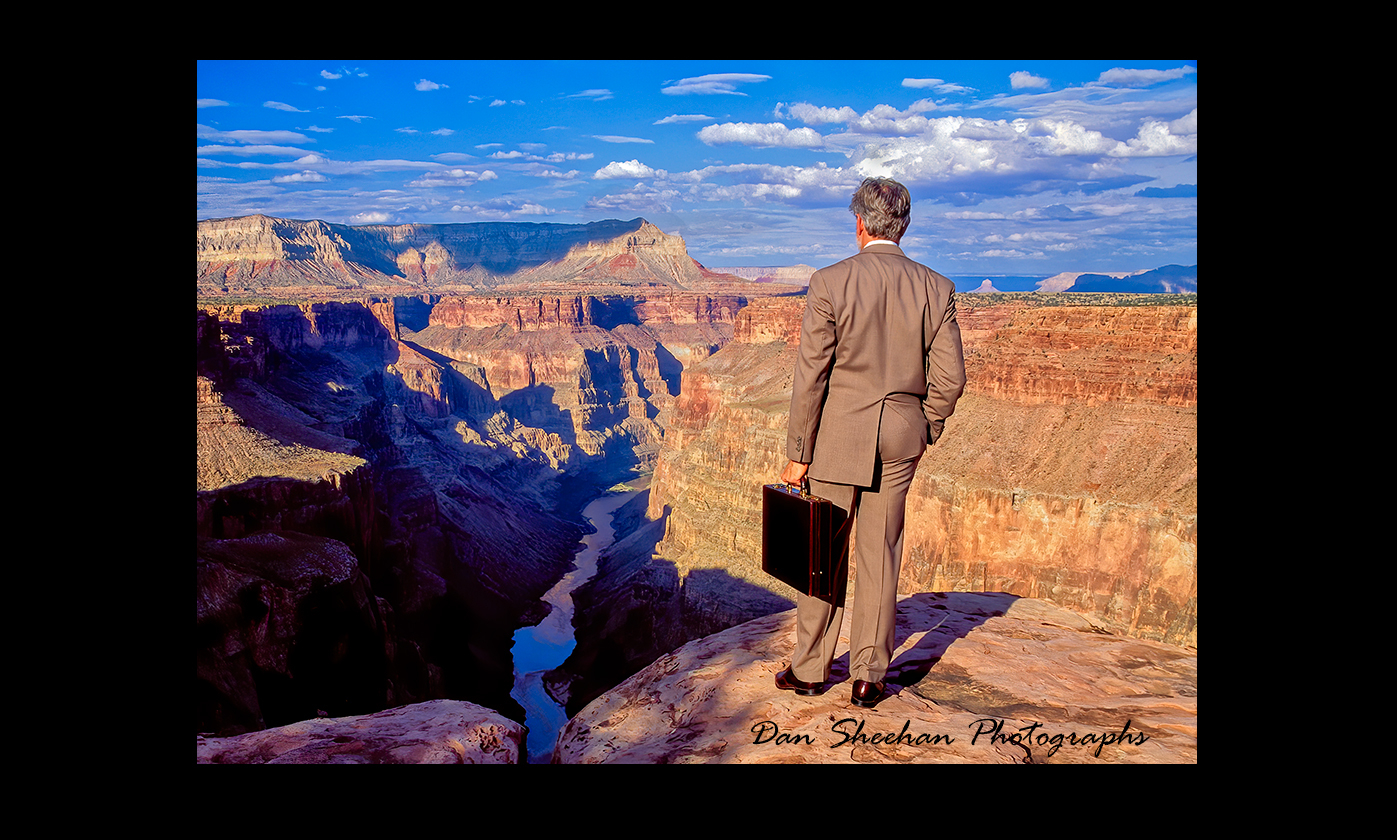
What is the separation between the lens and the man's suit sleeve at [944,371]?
5.20 meters

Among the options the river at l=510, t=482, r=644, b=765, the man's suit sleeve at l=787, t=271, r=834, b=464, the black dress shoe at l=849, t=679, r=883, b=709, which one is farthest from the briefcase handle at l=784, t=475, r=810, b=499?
the river at l=510, t=482, r=644, b=765

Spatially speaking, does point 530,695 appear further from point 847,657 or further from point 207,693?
point 847,657

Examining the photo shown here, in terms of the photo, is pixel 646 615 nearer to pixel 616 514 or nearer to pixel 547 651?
pixel 547 651

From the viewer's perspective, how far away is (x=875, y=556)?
5363 millimetres

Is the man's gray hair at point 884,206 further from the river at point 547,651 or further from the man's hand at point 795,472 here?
the river at point 547,651

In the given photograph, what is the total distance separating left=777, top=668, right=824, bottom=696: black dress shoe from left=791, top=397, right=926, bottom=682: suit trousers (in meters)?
0.06

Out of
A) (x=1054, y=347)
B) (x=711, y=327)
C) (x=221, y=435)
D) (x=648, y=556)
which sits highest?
(x=711, y=327)

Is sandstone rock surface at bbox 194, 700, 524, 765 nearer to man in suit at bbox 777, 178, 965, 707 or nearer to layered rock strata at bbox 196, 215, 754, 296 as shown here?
man in suit at bbox 777, 178, 965, 707

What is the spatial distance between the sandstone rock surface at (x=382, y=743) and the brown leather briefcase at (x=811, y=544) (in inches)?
85.7

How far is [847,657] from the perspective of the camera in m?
6.39

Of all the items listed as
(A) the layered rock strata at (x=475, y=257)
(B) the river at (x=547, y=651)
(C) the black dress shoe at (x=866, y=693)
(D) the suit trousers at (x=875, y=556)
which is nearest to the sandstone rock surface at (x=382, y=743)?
(D) the suit trousers at (x=875, y=556)

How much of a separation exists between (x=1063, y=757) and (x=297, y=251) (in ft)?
565

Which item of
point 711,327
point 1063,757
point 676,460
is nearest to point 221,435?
point 1063,757

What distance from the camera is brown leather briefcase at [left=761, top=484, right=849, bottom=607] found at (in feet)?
17.0
